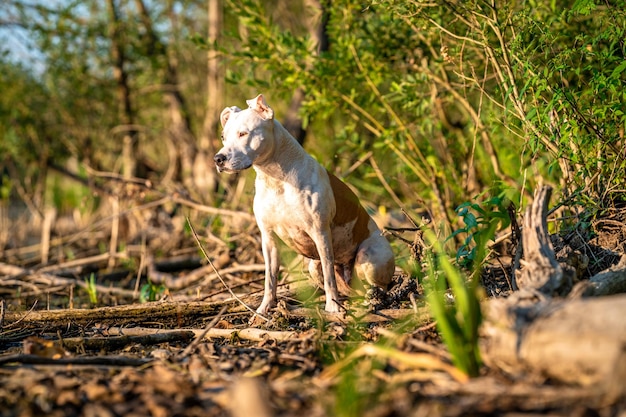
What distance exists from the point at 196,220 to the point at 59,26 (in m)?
4.12

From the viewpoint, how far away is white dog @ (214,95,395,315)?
4219mm

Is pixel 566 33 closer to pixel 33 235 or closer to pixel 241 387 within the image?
pixel 241 387

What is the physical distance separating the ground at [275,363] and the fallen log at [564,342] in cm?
5

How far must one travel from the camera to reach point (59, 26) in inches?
387

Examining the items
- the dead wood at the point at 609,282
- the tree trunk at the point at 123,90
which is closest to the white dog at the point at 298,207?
the dead wood at the point at 609,282

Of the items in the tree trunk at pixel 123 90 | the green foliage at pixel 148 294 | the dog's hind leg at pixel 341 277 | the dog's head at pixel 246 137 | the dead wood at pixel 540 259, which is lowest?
the green foliage at pixel 148 294

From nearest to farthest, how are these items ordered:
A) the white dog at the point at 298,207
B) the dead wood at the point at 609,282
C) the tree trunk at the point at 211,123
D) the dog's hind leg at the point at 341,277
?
the dead wood at the point at 609,282 → the white dog at the point at 298,207 → the dog's hind leg at the point at 341,277 → the tree trunk at the point at 211,123

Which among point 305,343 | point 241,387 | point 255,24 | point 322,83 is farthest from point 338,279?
point 241,387

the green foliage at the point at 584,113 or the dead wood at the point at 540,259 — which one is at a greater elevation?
the green foliage at the point at 584,113

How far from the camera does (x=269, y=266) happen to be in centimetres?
475

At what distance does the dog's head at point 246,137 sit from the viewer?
4094 millimetres

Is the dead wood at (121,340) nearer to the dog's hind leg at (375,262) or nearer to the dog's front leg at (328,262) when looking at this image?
the dog's front leg at (328,262)

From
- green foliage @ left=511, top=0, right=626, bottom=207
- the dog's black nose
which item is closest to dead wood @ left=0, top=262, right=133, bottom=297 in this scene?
the dog's black nose

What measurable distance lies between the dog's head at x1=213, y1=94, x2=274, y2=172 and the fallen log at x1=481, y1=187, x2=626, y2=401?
1937 mm
